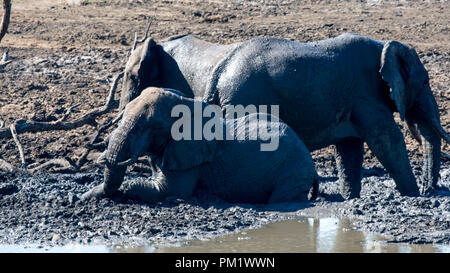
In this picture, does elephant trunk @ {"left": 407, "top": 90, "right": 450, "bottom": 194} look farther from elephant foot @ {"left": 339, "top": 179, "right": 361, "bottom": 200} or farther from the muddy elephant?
the muddy elephant

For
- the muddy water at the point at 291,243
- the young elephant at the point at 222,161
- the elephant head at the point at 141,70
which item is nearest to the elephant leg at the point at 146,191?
the young elephant at the point at 222,161

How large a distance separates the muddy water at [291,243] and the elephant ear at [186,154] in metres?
0.90

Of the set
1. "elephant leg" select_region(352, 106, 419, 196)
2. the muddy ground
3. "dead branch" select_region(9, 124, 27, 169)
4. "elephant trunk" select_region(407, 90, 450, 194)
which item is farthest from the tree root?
"elephant trunk" select_region(407, 90, 450, 194)

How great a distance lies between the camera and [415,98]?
10070mm

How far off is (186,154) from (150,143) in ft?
1.15

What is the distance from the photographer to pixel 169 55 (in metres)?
10.3

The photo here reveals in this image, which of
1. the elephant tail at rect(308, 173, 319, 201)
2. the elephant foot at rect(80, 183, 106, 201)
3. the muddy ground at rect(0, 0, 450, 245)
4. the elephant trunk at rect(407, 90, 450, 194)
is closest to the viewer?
the muddy ground at rect(0, 0, 450, 245)

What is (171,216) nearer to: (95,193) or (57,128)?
(95,193)

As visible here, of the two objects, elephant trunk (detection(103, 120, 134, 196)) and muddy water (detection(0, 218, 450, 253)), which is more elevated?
elephant trunk (detection(103, 120, 134, 196))

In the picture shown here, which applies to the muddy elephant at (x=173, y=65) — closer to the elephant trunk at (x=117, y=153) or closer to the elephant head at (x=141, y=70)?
the elephant head at (x=141, y=70)

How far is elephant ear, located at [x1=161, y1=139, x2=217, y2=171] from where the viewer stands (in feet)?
28.7

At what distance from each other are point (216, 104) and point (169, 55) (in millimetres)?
1011

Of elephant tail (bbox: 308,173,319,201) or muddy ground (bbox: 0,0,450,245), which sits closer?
muddy ground (bbox: 0,0,450,245)

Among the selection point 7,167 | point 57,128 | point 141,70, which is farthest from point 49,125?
point 141,70
